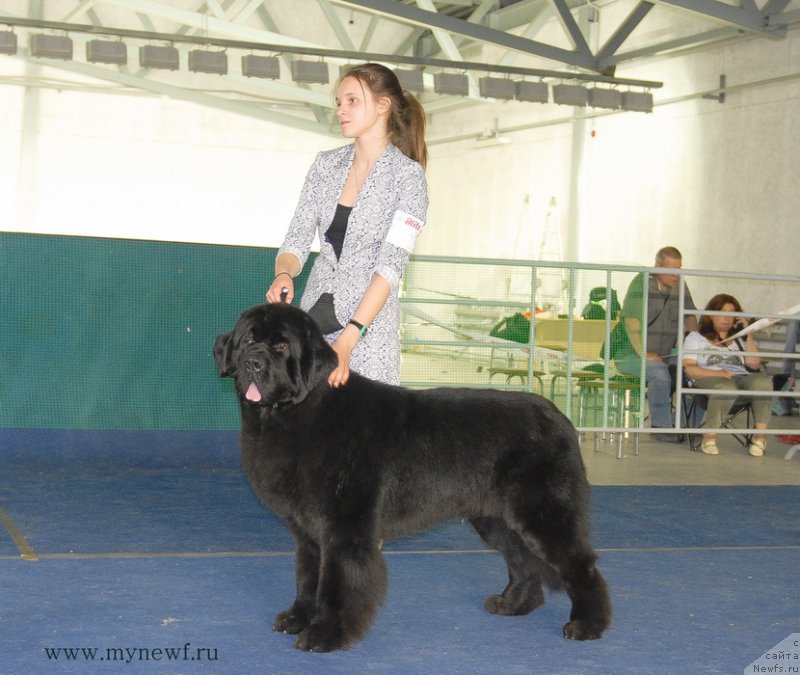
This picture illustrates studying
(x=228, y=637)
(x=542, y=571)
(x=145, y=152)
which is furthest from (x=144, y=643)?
(x=145, y=152)

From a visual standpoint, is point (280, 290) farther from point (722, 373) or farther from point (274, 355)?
point (722, 373)

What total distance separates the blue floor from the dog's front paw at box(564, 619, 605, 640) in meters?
0.04

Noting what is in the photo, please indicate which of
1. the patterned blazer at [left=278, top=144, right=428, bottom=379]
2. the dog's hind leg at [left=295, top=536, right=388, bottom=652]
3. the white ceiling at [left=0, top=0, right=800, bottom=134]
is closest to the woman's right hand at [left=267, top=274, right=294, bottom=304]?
the patterned blazer at [left=278, top=144, right=428, bottom=379]

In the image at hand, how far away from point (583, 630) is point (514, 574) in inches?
15.0

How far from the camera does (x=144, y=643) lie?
2.99 metres

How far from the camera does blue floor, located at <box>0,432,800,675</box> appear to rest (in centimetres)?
297

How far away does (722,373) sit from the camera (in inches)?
345

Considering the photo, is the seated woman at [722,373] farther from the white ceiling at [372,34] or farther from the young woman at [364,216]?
the young woman at [364,216]

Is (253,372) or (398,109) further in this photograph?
(398,109)

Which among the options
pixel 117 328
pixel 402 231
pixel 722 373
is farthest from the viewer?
pixel 722 373

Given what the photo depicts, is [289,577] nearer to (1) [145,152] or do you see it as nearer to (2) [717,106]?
(2) [717,106]

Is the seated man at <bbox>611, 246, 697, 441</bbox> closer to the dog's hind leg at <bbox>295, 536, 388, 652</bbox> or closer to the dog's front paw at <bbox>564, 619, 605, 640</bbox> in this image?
the dog's front paw at <bbox>564, 619, 605, 640</bbox>

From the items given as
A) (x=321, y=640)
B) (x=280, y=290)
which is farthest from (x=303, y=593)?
(x=280, y=290)

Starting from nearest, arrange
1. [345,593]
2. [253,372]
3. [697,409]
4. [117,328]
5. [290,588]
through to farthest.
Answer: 1. [253,372]
2. [345,593]
3. [290,588]
4. [117,328]
5. [697,409]
